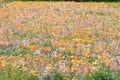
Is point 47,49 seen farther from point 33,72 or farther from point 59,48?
point 33,72

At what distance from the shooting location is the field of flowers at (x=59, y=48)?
820 centimetres

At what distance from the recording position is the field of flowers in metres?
8.20

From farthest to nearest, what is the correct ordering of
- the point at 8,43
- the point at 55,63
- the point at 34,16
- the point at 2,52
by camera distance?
the point at 34,16 → the point at 8,43 → the point at 2,52 → the point at 55,63

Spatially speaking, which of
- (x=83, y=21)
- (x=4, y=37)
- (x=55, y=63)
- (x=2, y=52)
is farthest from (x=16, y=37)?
(x=83, y=21)

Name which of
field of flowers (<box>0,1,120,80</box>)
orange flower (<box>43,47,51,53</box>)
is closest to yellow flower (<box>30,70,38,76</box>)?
field of flowers (<box>0,1,120,80</box>)

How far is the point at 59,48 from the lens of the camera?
10844 mm

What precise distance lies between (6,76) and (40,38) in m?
4.37

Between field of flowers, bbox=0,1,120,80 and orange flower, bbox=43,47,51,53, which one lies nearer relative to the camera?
field of flowers, bbox=0,1,120,80

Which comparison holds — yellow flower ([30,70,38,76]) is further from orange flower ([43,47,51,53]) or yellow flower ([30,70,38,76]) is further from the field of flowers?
orange flower ([43,47,51,53])

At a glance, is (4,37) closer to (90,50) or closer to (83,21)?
(90,50)

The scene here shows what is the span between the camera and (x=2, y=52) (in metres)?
10.5

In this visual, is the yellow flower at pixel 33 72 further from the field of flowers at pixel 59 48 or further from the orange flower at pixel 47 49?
the orange flower at pixel 47 49

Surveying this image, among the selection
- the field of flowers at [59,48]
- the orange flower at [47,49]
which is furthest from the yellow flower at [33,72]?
the orange flower at [47,49]

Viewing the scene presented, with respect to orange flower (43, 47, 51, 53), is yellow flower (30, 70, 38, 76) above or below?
below
